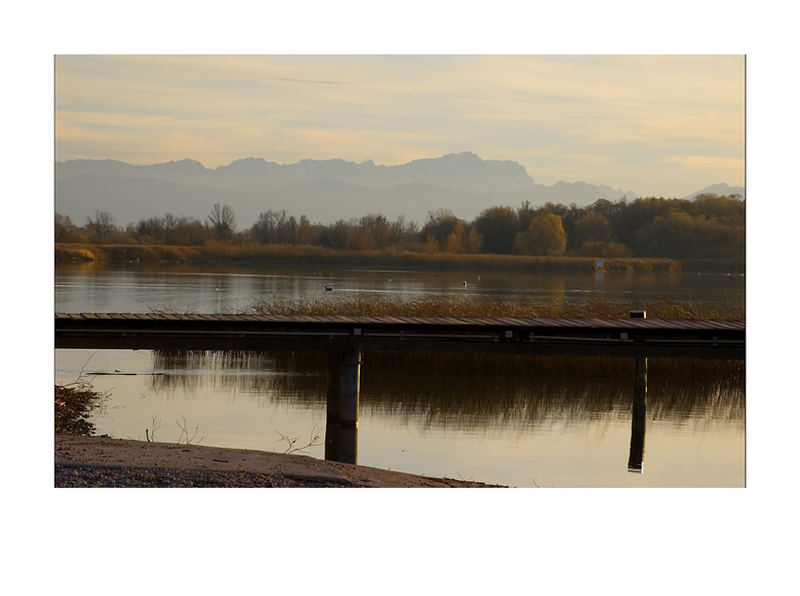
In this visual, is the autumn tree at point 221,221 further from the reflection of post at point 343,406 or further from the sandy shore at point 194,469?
the sandy shore at point 194,469

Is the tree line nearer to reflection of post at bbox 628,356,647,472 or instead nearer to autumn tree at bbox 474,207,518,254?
autumn tree at bbox 474,207,518,254

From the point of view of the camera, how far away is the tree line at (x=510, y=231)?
3875 cm

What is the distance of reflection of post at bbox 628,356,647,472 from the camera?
1069 cm

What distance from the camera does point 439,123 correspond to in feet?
111

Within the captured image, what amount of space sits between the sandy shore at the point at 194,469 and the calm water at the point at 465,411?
2.11m

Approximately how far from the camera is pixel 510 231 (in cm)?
4366

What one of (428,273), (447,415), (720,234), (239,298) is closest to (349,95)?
(239,298)

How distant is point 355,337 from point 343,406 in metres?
0.70

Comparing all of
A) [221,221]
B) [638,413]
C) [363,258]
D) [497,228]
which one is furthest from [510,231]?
[638,413]

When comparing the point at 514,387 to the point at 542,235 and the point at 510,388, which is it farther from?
the point at 542,235

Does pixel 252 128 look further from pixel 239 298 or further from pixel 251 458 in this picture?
pixel 251 458

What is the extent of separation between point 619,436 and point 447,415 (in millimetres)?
2037

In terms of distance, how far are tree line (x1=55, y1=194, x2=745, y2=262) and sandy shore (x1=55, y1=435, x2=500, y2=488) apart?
29384 mm
